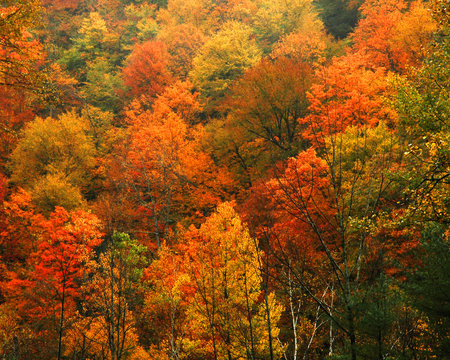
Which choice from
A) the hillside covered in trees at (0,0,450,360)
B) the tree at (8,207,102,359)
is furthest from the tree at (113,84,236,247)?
the tree at (8,207,102,359)

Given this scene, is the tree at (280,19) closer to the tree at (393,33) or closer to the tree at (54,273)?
the tree at (393,33)

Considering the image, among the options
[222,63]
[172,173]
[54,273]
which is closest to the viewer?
[54,273]

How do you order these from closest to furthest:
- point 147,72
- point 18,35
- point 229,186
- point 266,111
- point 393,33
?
point 18,35 → point 229,186 → point 266,111 → point 393,33 → point 147,72

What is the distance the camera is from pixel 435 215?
7.75 metres

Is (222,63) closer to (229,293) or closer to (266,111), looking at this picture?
(266,111)

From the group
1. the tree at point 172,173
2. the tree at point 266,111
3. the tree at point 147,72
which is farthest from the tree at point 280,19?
the tree at point 172,173

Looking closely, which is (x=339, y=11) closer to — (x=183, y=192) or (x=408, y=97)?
(x=183, y=192)

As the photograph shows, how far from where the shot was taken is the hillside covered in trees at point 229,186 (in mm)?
7117

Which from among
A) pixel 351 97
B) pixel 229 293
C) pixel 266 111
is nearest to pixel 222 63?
pixel 266 111

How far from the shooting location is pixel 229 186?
1131 inches

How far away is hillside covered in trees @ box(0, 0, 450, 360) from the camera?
712cm

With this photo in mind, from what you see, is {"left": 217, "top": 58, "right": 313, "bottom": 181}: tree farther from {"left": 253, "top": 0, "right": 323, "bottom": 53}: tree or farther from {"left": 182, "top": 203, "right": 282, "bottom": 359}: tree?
{"left": 253, "top": 0, "right": 323, "bottom": 53}: tree

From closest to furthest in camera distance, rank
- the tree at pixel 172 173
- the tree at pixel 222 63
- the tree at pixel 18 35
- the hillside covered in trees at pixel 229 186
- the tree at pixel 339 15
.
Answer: the hillside covered in trees at pixel 229 186, the tree at pixel 18 35, the tree at pixel 172 173, the tree at pixel 222 63, the tree at pixel 339 15

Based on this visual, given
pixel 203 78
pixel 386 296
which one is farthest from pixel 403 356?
pixel 203 78
